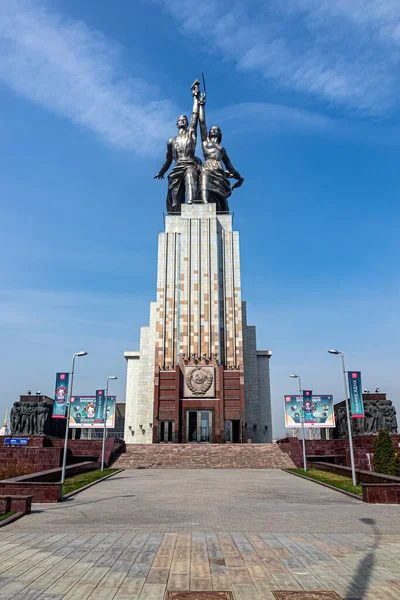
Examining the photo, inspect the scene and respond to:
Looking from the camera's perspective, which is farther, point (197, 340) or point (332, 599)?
point (197, 340)

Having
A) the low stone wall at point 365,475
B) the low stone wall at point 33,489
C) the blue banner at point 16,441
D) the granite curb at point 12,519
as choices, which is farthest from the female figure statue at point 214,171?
the granite curb at point 12,519

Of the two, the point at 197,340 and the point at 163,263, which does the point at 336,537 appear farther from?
the point at 163,263

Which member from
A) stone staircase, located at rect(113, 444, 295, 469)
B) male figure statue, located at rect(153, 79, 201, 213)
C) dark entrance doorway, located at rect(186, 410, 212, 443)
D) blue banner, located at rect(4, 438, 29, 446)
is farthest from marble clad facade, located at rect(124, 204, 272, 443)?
blue banner, located at rect(4, 438, 29, 446)

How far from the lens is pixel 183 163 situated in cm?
5800

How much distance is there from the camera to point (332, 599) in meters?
6.52

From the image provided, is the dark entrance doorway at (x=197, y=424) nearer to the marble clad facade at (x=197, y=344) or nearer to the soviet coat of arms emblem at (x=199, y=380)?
the marble clad facade at (x=197, y=344)

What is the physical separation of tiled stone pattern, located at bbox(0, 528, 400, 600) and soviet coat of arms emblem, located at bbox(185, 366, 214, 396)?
35.5 meters

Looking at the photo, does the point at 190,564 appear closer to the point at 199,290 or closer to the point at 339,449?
the point at 339,449

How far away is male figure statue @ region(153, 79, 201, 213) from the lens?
189 ft

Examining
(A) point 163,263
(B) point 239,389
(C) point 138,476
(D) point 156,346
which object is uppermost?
(A) point 163,263

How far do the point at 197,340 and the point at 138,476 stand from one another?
23389 millimetres

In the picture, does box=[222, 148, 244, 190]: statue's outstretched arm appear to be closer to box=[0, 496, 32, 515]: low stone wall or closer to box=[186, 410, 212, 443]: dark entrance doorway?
box=[186, 410, 212, 443]: dark entrance doorway

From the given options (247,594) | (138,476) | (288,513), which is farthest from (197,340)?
(247,594)

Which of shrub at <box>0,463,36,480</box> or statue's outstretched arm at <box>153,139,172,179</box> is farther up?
statue's outstretched arm at <box>153,139,172,179</box>
